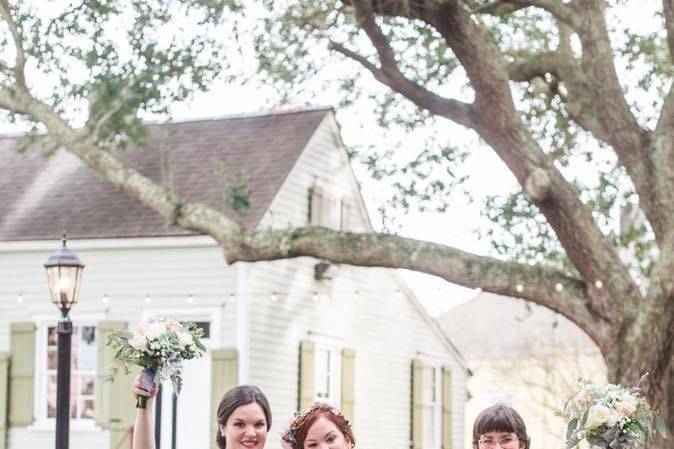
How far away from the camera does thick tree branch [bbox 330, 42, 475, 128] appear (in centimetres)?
1650

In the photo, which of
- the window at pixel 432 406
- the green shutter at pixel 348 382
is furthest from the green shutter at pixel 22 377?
the window at pixel 432 406

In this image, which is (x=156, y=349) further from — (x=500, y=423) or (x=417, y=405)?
(x=417, y=405)

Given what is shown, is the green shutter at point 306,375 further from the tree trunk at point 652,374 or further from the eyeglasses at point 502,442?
the eyeglasses at point 502,442

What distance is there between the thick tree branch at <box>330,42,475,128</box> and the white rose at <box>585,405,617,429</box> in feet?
33.4

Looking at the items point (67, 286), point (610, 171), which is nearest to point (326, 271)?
point (610, 171)

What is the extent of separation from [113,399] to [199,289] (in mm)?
1940

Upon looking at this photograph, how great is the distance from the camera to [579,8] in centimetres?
1642

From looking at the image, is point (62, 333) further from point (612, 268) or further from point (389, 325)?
point (389, 325)

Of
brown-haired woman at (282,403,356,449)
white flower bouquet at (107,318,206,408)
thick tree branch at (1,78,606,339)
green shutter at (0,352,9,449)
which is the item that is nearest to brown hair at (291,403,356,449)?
brown-haired woman at (282,403,356,449)

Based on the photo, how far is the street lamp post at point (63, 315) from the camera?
12828mm

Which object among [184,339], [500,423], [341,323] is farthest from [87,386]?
[500,423]

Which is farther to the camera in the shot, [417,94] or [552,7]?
[417,94]

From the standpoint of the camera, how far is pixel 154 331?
21.8ft

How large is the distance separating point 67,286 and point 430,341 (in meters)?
13.6
